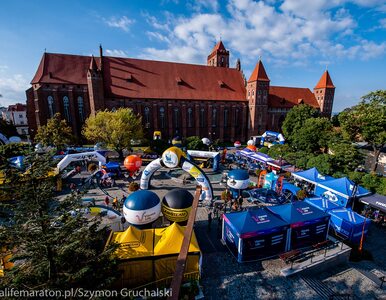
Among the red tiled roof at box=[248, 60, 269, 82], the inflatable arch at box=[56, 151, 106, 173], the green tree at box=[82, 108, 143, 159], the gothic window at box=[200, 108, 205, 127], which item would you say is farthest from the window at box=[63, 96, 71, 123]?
the red tiled roof at box=[248, 60, 269, 82]

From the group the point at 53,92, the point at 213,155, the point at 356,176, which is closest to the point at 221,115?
the point at 213,155

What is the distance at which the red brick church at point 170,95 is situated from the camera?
35812mm

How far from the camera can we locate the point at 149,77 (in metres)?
42.2

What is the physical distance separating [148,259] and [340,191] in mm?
15474

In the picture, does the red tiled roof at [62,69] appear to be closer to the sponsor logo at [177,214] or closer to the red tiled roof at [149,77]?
the red tiled roof at [149,77]

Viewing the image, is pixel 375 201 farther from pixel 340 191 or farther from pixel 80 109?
pixel 80 109

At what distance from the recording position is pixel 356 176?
20.0 meters

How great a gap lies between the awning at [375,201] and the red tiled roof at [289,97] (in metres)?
35.4

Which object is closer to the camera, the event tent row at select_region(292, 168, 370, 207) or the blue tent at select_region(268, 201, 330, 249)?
the blue tent at select_region(268, 201, 330, 249)

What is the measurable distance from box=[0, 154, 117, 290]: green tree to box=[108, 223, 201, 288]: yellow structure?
3084 millimetres

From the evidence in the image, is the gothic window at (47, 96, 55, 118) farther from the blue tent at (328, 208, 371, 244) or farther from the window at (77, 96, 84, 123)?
the blue tent at (328, 208, 371, 244)

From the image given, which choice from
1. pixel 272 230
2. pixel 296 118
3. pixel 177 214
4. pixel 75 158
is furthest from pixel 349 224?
pixel 296 118

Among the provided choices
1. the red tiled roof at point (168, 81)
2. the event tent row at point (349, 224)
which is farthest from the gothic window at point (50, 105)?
the event tent row at point (349, 224)

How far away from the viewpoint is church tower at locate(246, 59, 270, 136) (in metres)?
43.8
